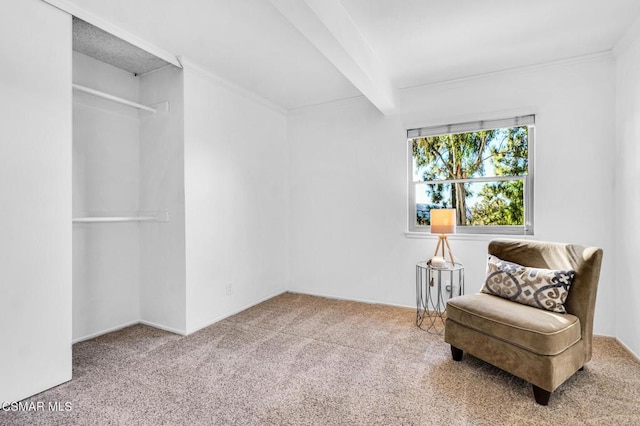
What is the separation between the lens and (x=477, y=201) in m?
3.43

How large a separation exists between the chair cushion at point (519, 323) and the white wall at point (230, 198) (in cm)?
224

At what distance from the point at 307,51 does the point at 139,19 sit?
4.15 ft

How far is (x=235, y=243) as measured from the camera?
3.57m

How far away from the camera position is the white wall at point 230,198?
3.06 m

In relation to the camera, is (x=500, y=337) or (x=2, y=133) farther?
(x=500, y=337)

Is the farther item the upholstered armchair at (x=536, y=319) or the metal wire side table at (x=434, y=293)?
the metal wire side table at (x=434, y=293)

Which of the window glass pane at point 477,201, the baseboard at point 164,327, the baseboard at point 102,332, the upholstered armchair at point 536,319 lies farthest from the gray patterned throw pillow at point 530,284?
the baseboard at point 102,332

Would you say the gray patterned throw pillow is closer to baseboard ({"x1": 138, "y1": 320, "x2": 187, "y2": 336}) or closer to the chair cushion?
the chair cushion

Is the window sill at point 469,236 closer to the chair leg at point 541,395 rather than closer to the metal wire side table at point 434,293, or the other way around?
the metal wire side table at point 434,293

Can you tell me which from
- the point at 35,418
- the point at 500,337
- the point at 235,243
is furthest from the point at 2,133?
the point at 500,337

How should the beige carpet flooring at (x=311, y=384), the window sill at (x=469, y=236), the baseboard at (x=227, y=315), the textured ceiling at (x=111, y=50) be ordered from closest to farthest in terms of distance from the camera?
the beige carpet flooring at (x=311, y=384) < the textured ceiling at (x=111, y=50) < the baseboard at (x=227, y=315) < the window sill at (x=469, y=236)

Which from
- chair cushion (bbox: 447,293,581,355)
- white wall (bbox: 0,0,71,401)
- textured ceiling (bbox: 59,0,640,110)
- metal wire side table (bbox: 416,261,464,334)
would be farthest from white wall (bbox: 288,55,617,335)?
white wall (bbox: 0,0,71,401)

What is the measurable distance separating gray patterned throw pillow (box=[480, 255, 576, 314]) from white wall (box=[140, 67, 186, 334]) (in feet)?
8.58

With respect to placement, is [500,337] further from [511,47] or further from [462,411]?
[511,47]
